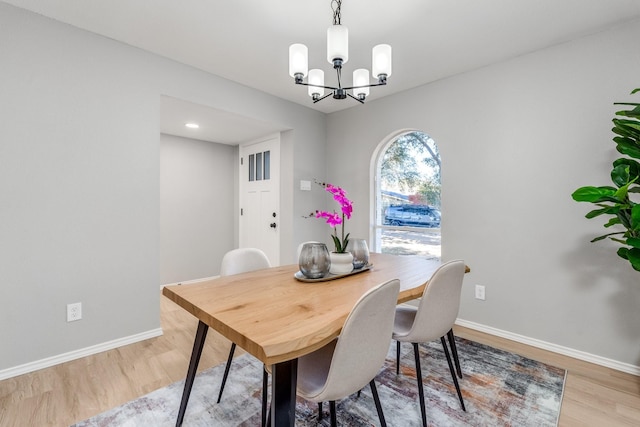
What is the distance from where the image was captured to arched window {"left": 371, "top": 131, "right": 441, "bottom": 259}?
315 centimetres

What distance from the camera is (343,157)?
3.82 meters

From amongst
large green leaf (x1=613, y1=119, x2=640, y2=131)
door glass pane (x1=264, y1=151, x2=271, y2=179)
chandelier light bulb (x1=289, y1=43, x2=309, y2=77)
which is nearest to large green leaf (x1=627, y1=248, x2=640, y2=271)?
large green leaf (x1=613, y1=119, x2=640, y2=131)

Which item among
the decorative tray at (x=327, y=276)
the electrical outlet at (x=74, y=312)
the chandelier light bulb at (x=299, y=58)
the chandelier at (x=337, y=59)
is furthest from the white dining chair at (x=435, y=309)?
the electrical outlet at (x=74, y=312)

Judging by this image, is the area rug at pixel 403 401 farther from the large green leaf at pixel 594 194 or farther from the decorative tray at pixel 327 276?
the large green leaf at pixel 594 194

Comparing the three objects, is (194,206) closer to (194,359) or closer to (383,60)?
(194,359)

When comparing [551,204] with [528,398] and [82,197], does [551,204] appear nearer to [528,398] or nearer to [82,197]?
[528,398]

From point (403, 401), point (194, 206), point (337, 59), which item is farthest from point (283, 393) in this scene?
point (194, 206)

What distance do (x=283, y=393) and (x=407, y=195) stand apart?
2.75 meters

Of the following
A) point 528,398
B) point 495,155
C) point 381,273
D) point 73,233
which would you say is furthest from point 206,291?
point 495,155

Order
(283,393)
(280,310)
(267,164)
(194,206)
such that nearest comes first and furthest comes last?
(283,393)
(280,310)
(267,164)
(194,206)

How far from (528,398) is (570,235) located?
4.13 feet

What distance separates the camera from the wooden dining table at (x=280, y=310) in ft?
3.05

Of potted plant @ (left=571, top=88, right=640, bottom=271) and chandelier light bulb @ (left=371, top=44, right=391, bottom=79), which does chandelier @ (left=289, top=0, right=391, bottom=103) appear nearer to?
chandelier light bulb @ (left=371, top=44, right=391, bottom=79)

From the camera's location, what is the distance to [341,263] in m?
A: 1.73
